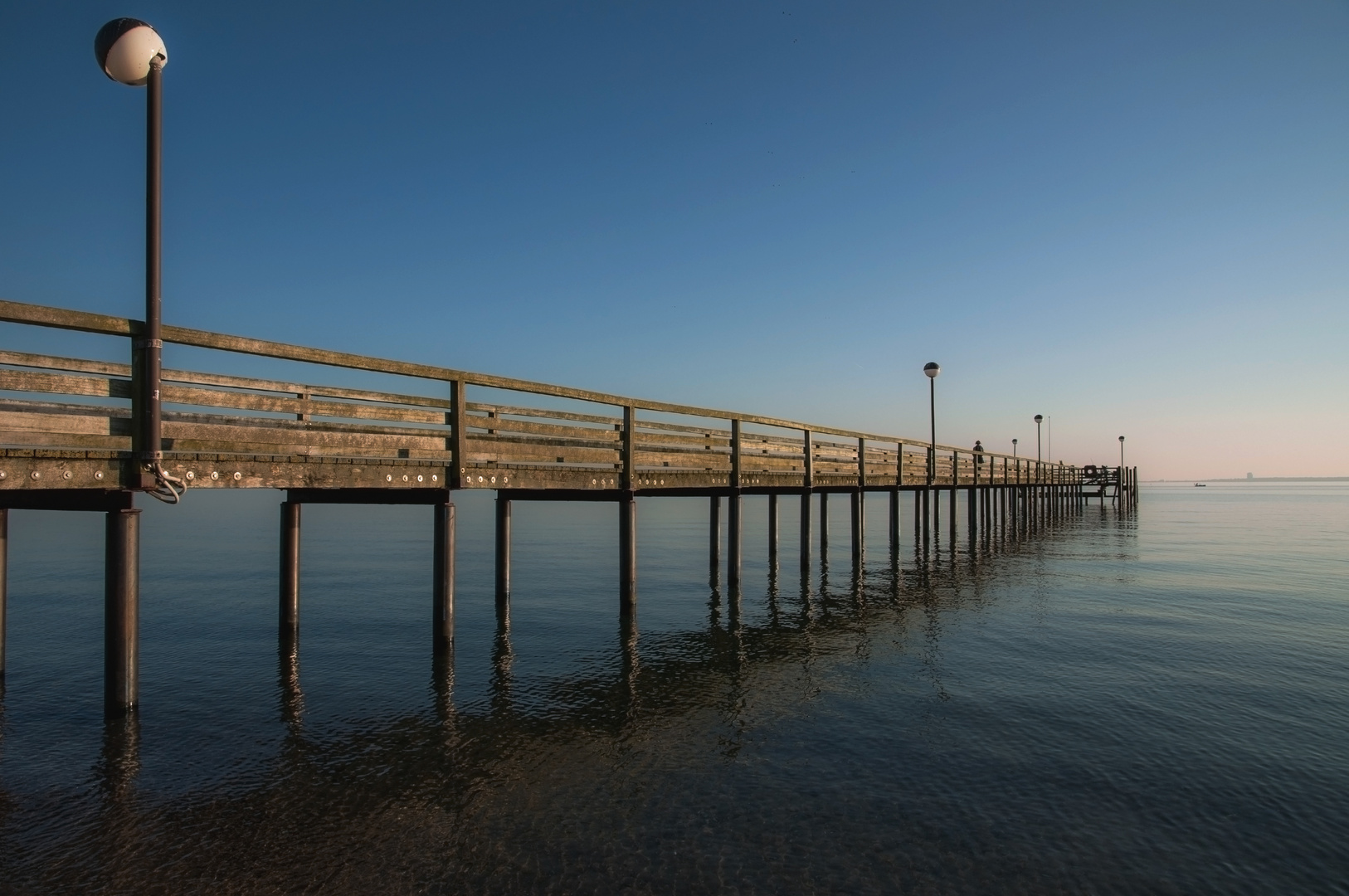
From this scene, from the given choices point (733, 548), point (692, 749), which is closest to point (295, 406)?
point (692, 749)

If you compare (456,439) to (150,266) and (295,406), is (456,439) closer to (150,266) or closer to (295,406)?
(295,406)

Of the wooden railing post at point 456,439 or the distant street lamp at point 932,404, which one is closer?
the wooden railing post at point 456,439

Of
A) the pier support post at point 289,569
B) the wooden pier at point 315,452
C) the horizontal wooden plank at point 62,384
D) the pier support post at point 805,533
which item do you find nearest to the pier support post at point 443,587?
the wooden pier at point 315,452

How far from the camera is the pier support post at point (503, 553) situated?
13.6 meters

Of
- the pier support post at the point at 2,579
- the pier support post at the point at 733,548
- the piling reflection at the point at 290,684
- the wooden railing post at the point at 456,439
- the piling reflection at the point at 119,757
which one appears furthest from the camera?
the pier support post at the point at 733,548

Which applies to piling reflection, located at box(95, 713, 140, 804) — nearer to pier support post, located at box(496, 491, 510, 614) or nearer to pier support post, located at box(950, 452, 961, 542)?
pier support post, located at box(496, 491, 510, 614)

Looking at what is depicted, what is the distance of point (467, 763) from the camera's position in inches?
257

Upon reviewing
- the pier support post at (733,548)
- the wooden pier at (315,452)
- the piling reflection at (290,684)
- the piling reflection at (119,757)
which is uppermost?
the wooden pier at (315,452)

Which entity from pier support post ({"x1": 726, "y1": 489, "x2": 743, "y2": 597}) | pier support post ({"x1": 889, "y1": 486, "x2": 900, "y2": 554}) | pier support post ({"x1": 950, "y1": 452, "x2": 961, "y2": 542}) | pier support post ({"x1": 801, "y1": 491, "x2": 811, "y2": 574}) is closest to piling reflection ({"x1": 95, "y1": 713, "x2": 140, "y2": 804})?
pier support post ({"x1": 726, "y1": 489, "x2": 743, "y2": 597})

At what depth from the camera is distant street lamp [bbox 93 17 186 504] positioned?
21.0 feet

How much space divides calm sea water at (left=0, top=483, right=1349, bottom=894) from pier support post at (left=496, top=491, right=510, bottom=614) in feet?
1.36

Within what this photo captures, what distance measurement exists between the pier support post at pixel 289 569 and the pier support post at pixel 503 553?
319 centimetres

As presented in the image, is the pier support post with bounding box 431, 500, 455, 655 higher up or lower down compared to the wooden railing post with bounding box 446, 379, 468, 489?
lower down

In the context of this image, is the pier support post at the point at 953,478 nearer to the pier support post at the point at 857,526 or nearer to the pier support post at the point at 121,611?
the pier support post at the point at 857,526
